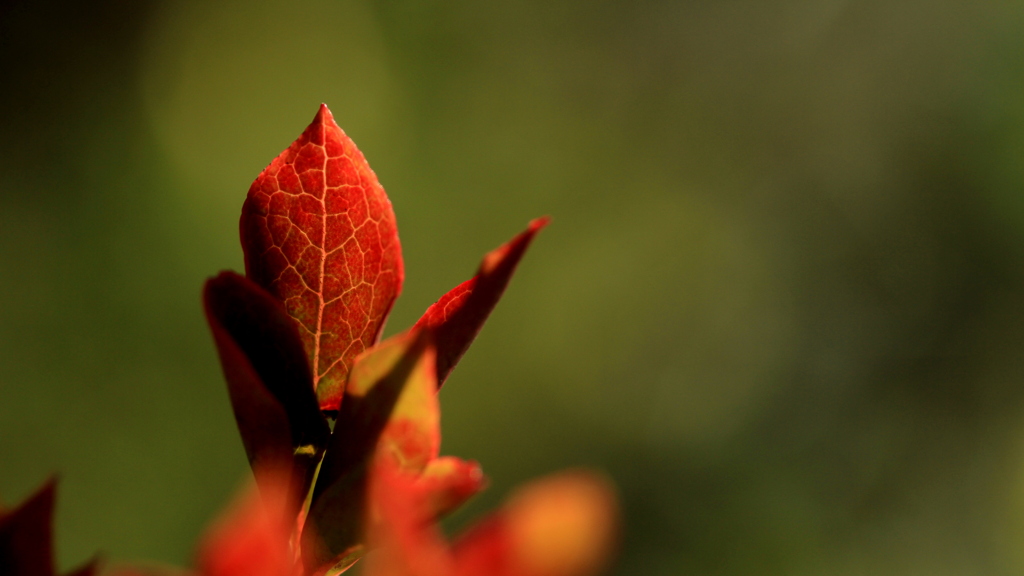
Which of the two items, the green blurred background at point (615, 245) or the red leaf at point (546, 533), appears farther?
the green blurred background at point (615, 245)

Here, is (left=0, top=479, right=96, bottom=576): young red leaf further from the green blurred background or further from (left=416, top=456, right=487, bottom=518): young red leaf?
the green blurred background

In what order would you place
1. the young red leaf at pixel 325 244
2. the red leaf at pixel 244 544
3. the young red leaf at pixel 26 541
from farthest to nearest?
the young red leaf at pixel 325 244
the young red leaf at pixel 26 541
the red leaf at pixel 244 544

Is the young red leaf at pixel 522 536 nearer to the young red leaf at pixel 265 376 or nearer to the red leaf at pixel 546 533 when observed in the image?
the red leaf at pixel 546 533

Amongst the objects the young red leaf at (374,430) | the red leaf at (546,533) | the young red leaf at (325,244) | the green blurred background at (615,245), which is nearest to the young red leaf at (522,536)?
the red leaf at (546,533)

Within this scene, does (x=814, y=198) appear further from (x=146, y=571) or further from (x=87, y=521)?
(x=146, y=571)

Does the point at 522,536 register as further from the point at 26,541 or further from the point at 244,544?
the point at 26,541

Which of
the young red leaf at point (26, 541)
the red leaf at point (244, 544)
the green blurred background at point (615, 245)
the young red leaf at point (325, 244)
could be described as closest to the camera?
the red leaf at point (244, 544)

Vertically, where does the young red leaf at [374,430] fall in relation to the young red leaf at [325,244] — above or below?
below
